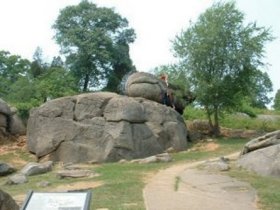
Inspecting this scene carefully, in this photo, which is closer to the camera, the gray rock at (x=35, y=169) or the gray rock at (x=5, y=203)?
the gray rock at (x=5, y=203)

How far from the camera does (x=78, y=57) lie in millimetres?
40031

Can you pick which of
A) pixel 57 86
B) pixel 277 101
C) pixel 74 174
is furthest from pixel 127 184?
pixel 277 101

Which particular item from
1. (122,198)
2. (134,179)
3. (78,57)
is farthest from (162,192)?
(78,57)

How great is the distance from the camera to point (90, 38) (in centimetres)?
3975

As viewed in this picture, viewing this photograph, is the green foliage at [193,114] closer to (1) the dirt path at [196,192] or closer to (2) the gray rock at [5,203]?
(1) the dirt path at [196,192]

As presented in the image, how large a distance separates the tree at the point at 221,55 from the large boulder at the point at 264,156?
747cm

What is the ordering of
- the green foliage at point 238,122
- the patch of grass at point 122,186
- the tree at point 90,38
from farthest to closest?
the tree at point 90,38
the green foliage at point 238,122
the patch of grass at point 122,186

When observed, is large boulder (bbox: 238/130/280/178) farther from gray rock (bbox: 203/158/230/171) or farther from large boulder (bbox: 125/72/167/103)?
large boulder (bbox: 125/72/167/103)

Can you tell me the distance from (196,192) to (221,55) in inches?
513

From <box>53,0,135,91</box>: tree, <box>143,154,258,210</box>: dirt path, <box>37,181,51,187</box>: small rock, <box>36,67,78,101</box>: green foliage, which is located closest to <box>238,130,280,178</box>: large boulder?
<box>143,154,258,210</box>: dirt path

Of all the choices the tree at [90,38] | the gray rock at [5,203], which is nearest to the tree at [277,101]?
the tree at [90,38]

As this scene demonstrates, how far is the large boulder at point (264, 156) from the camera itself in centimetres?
1359

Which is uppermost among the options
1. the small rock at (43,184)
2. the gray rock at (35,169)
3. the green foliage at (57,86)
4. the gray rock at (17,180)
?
the green foliage at (57,86)

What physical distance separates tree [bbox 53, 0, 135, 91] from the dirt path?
26.4m
